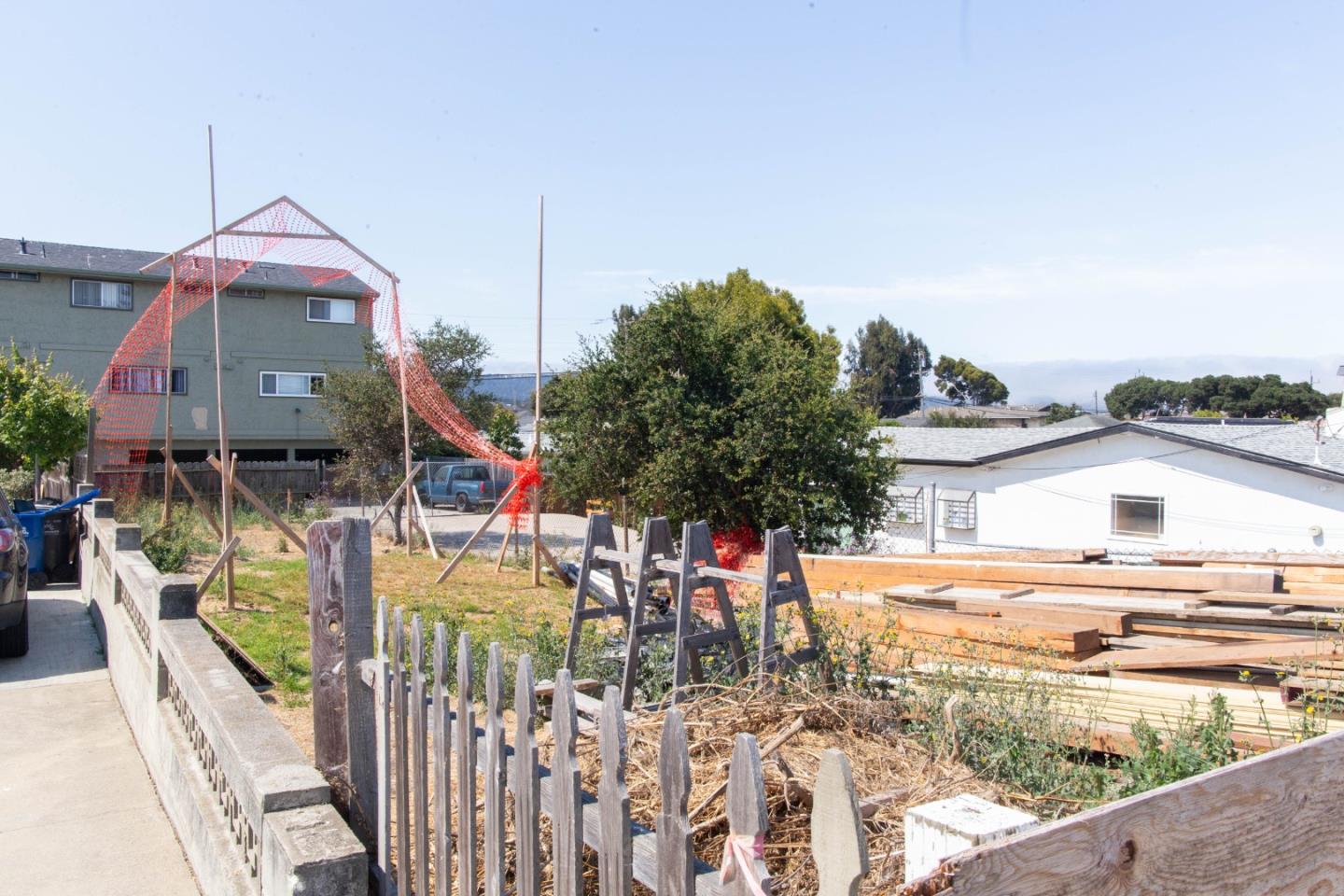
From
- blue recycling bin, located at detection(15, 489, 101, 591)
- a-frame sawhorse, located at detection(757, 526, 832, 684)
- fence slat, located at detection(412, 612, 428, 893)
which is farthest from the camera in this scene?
blue recycling bin, located at detection(15, 489, 101, 591)

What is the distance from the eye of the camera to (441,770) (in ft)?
8.61

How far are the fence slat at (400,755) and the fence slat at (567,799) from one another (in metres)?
0.89

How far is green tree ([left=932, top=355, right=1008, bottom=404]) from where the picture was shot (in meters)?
90.7

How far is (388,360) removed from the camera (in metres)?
21.6

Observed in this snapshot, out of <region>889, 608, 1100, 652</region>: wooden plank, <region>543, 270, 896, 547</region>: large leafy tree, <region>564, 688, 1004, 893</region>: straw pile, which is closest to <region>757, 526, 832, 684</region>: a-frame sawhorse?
<region>564, 688, 1004, 893</region>: straw pile

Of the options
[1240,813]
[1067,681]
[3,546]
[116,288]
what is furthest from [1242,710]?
[116,288]

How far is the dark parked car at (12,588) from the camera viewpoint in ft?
25.8

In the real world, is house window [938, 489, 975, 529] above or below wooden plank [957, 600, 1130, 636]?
below

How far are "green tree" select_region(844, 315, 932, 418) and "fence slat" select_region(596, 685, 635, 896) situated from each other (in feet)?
241

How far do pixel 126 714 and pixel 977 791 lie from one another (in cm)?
573

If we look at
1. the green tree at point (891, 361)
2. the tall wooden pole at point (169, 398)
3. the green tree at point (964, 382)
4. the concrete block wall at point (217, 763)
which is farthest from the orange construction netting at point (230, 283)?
the green tree at point (964, 382)

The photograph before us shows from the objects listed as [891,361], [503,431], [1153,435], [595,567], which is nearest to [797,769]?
[595,567]

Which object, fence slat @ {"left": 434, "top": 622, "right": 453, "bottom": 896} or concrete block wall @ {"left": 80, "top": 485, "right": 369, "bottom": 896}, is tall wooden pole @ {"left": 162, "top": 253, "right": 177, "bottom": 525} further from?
fence slat @ {"left": 434, "top": 622, "right": 453, "bottom": 896}

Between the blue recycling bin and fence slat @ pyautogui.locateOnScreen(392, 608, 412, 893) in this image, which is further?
the blue recycling bin
